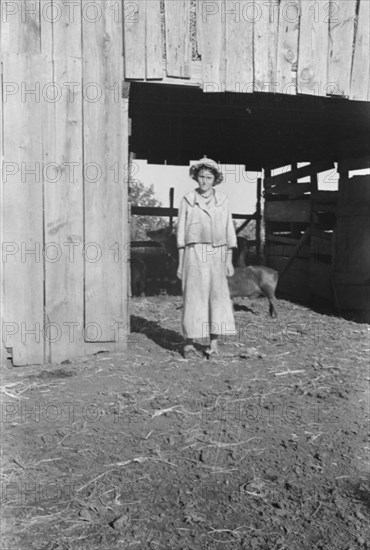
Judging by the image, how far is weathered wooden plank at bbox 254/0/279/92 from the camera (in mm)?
6293

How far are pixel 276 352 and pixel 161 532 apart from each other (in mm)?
4034

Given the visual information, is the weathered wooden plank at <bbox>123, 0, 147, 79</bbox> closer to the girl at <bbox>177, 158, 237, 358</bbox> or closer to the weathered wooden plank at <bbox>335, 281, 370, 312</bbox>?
the girl at <bbox>177, 158, 237, 358</bbox>

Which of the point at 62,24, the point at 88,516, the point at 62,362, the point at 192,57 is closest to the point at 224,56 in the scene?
the point at 192,57

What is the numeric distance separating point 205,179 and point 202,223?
455 millimetres

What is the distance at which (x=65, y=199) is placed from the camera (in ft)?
19.7

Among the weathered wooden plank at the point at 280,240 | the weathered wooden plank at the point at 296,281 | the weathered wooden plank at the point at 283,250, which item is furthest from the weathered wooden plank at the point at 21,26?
the weathered wooden plank at the point at 280,240

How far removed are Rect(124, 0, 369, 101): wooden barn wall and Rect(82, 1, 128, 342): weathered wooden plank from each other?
0.80 ft

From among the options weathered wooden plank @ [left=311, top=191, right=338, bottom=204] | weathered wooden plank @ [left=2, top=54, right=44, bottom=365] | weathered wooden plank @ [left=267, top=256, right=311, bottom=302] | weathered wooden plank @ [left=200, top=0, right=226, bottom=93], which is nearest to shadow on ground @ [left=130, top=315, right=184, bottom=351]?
weathered wooden plank @ [left=2, top=54, right=44, bottom=365]

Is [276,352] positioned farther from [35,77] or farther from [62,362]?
[35,77]

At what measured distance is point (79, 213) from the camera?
6.07 m

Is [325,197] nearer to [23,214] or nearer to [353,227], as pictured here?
[353,227]

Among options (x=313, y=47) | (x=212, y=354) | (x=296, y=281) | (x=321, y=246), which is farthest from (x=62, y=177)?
(x=296, y=281)

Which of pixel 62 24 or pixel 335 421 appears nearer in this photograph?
pixel 335 421

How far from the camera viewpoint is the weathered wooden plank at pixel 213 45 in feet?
20.0
